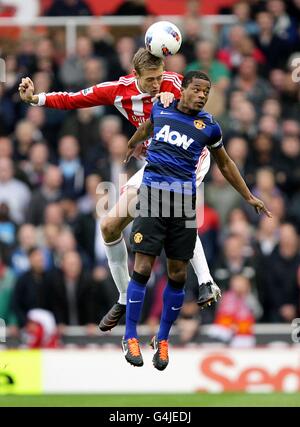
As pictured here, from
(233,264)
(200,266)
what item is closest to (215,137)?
(200,266)

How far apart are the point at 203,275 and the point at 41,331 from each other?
18.2ft

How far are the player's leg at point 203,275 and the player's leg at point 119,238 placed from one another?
589 millimetres

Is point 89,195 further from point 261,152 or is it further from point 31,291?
point 261,152

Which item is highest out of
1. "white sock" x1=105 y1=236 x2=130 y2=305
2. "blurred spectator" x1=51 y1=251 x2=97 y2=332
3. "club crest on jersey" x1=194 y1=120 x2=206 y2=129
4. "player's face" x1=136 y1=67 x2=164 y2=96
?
"blurred spectator" x1=51 y1=251 x2=97 y2=332

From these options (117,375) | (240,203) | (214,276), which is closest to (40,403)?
(117,375)

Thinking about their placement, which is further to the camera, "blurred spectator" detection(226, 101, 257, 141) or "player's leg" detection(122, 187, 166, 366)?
"blurred spectator" detection(226, 101, 257, 141)

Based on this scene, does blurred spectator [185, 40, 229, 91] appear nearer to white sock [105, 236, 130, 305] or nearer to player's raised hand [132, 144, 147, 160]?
player's raised hand [132, 144, 147, 160]

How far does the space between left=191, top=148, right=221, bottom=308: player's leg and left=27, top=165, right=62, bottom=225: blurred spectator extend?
6.23m

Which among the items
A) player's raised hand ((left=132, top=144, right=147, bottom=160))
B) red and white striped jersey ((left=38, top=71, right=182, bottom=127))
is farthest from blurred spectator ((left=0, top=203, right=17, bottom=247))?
red and white striped jersey ((left=38, top=71, right=182, bottom=127))

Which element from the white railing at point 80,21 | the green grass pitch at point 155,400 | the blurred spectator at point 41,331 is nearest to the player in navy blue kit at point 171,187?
the green grass pitch at point 155,400

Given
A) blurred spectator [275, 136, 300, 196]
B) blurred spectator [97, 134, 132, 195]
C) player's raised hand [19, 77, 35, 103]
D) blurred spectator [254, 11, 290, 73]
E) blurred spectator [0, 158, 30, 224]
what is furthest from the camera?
blurred spectator [254, 11, 290, 73]

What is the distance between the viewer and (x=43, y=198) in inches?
779

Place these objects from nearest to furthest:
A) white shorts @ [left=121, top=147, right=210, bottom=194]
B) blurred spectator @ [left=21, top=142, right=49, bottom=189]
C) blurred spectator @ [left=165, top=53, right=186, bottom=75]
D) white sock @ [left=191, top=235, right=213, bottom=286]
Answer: white shorts @ [left=121, top=147, right=210, bottom=194], white sock @ [left=191, top=235, right=213, bottom=286], blurred spectator @ [left=21, top=142, right=49, bottom=189], blurred spectator @ [left=165, top=53, right=186, bottom=75]

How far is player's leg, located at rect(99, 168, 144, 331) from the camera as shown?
13484 millimetres
